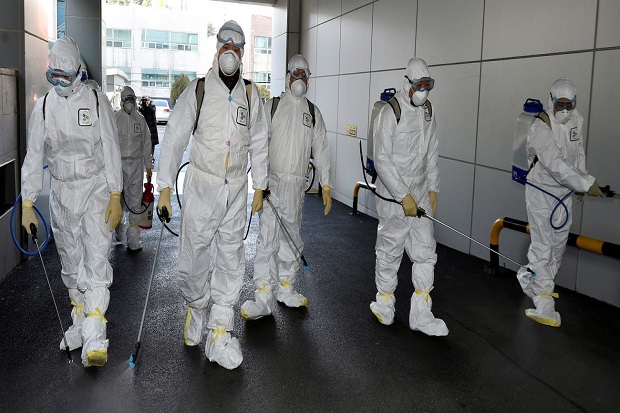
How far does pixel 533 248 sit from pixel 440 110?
2.75 m

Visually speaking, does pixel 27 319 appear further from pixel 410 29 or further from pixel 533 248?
pixel 410 29

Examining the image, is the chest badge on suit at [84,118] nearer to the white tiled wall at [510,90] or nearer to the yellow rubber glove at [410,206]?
the yellow rubber glove at [410,206]

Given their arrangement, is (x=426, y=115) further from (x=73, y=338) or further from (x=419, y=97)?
(x=73, y=338)

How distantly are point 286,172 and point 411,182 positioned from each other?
2.97 feet

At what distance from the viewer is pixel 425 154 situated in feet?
13.0

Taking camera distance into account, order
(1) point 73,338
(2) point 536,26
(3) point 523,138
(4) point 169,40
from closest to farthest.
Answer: (1) point 73,338, (3) point 523,138, (2) point 536,26, (4) point 169,40

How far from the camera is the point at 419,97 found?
3.86 meters

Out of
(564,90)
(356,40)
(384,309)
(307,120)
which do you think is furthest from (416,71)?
(356,40)

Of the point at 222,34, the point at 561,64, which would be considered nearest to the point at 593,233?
the point at 561,64

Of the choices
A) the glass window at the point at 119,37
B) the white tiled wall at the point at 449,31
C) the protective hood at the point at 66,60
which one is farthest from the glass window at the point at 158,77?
the protective hood at the point at 66,60

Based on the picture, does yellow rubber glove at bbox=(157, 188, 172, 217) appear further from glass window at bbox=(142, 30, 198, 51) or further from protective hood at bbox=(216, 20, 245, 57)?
glass window at bbox=(142, 30, 198, 51)

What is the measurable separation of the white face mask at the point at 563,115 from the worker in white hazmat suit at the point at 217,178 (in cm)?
218

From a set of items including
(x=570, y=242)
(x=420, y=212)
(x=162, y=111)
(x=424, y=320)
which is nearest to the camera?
(x=420, y=212)

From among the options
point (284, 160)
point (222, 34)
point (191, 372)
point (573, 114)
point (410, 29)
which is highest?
point (410, 29)
